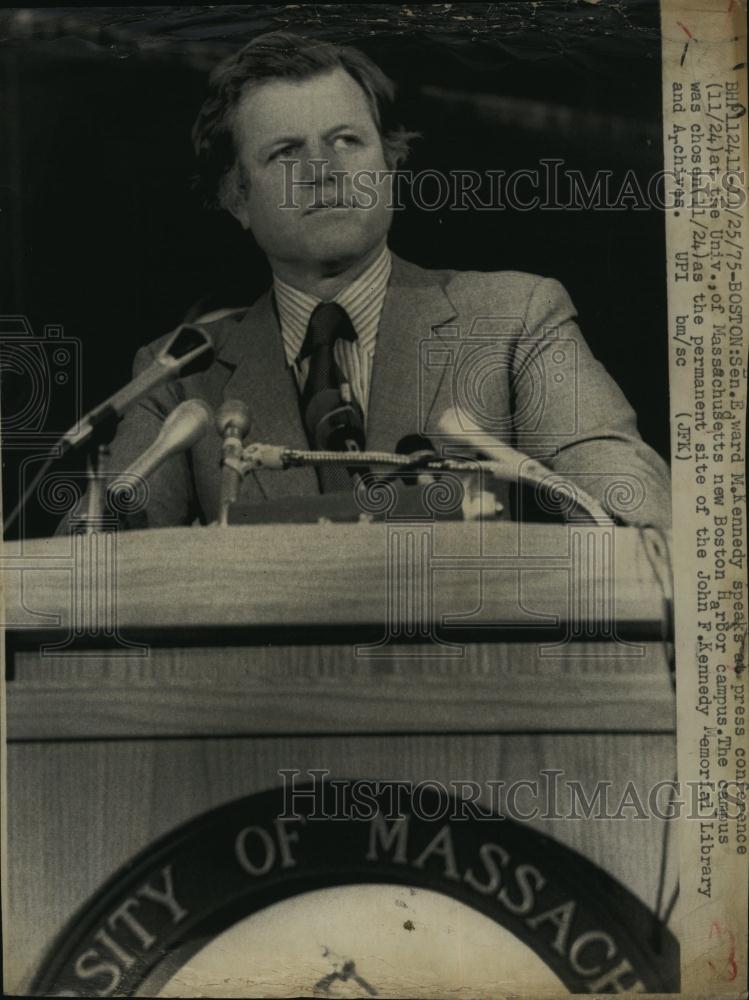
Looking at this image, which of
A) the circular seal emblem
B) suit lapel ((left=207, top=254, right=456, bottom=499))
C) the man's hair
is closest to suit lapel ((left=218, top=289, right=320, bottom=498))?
suit lapel ((left=207, top=254, right=456, bottom=499))

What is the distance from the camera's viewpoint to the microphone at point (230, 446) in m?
1.95

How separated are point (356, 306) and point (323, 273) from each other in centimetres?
8

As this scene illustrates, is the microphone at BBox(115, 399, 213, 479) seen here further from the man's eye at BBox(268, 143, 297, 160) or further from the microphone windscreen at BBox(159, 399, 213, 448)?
the man's eye at BBox(268, 143, 297, 160)

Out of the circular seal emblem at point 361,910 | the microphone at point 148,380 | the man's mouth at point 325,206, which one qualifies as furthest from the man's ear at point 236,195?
the circular seal emblem at point 361,910

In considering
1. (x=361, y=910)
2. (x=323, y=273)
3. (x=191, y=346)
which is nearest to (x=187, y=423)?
(x=191, y=346)

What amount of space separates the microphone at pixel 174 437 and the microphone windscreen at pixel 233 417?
18 millimetres

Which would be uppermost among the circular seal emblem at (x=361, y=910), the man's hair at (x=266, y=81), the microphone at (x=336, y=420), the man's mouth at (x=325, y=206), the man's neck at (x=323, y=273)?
the man's hair at (x=266, y=81)

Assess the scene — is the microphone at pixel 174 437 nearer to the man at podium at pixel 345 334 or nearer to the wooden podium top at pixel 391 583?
the man at podium at pixel 345 334

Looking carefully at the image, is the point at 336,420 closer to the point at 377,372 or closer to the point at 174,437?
the point at 377,372

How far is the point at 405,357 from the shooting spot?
78.2 inches

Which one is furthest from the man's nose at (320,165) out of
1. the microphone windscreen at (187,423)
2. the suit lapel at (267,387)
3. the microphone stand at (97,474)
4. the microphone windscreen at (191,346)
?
the microphone stand at (97,474)

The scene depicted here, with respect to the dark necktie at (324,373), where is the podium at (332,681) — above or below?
below

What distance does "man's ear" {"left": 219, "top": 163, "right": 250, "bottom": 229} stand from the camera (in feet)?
6.54

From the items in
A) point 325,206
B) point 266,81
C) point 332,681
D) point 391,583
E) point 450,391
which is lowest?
point 332,681
